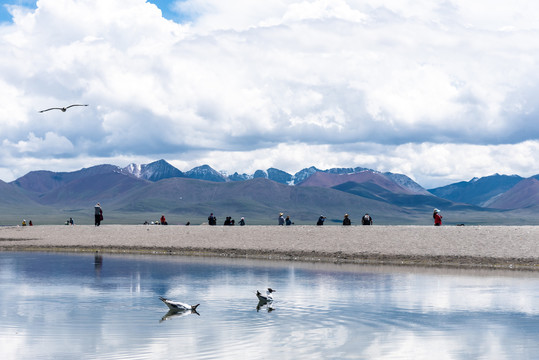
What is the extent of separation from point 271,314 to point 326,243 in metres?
26.3

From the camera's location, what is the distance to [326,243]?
166 feet

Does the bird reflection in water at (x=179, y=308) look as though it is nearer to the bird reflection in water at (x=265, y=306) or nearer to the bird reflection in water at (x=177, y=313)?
the bird reflection in water at (x=177, y=313)

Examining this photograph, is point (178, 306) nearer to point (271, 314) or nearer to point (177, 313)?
point (177, 313)

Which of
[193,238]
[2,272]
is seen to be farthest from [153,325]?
[193,238]

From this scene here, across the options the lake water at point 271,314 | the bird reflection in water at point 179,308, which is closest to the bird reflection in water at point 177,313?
the bird reflection in water at point 179,308

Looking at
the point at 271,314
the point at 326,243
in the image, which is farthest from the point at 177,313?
the point at 326,243

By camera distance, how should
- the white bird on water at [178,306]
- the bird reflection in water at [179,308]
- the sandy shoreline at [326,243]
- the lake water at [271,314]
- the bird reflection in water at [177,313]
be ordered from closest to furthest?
the lake water at [271,314], the bird reflection in water at [177,313], the bird reflection in water at [179,308], the white bird on water at [178,306], the sandy shoreline at [326,243]

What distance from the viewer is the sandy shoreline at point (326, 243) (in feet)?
145

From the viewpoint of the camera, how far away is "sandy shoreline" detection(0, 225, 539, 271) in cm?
4422

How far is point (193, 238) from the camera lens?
185 feet

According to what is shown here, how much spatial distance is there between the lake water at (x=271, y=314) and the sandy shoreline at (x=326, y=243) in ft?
15.0

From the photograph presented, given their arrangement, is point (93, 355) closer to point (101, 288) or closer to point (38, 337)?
point (38, 337)

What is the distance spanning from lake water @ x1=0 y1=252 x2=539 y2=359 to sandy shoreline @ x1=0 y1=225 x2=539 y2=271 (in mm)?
4566

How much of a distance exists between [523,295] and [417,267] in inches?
496
